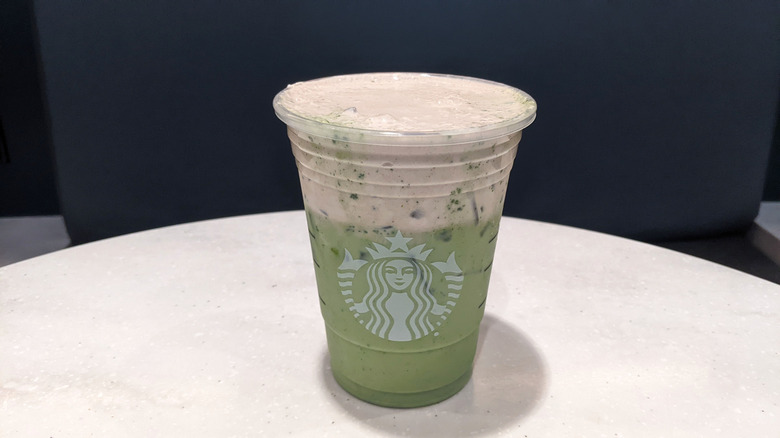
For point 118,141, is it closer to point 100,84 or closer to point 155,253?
point 100,84

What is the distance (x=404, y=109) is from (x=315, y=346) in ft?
1.37

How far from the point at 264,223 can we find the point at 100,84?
1003 mm

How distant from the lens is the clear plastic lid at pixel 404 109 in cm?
66

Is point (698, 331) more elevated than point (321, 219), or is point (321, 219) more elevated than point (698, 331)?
point (321, 219)

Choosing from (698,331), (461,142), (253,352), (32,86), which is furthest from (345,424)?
(32,86)

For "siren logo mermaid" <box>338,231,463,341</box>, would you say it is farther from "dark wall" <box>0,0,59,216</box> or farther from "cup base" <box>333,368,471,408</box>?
"dark wall" <box>0,0,59,216</box>

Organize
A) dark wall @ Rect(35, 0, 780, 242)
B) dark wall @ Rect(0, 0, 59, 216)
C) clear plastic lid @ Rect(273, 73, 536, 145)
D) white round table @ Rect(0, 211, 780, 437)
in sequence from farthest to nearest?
dark wall @ Rect(0, 0, 59, 216)
dark wall @ Rect(35, 0, 780, 242)
white round table @ Rect(0, 211, 780, 437)
clear plastic lid @ Rect(273, 73, 536, 145)

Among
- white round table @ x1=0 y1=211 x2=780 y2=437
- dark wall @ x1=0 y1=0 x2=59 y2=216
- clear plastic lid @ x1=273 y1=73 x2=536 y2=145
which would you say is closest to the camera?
clear plastic lid @ x1=273 y1=73 x2=536 y2=145

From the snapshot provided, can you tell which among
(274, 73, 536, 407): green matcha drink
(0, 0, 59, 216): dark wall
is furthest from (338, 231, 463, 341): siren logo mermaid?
(0, 0, 59, 216): dark wall

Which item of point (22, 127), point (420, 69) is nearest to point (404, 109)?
point (420, 69)

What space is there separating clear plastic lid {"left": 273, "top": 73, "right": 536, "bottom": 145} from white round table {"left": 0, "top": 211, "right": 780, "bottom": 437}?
38cm

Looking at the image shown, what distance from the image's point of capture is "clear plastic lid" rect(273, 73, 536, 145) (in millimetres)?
662

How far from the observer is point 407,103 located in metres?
0.79

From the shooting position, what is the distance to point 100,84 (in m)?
1.97
